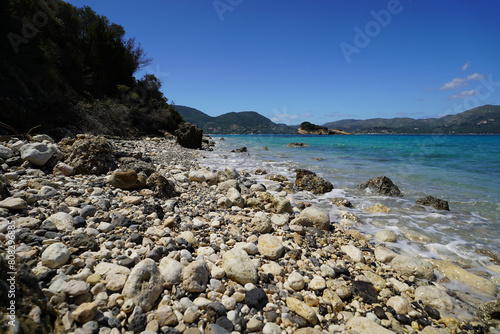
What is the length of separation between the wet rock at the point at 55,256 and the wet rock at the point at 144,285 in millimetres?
724

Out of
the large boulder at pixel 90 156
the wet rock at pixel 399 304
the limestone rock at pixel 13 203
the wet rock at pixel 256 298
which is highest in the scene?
the large boulder at pixel 90 156

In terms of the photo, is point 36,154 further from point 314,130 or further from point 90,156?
point 314,130

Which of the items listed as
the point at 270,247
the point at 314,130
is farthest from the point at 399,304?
the point at 314,130

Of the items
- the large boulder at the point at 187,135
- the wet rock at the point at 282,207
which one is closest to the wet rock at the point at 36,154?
the wet rock at the point at 282,207

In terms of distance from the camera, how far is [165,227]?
3.31m

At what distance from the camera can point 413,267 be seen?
3162mm

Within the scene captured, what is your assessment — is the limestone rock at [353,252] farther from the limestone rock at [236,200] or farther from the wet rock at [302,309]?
the limestone rock at [236,200]

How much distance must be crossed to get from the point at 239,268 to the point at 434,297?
2.47m

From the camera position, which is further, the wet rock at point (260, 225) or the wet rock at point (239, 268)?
the wet rock at point (260, 225)

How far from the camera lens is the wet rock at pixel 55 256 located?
2.06m

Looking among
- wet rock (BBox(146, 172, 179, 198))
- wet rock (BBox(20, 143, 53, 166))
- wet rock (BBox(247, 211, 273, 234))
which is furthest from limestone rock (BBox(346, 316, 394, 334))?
wet rock (BBox(20, 143, 53, 166))

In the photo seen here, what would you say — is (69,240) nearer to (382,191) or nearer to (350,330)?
Result: (350,330)

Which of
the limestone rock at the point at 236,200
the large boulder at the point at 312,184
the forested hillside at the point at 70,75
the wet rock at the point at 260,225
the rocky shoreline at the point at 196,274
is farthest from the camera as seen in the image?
the forested hillside at the point at 70,75

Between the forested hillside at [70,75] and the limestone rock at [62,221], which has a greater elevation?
the forested hillside at [70,75]
